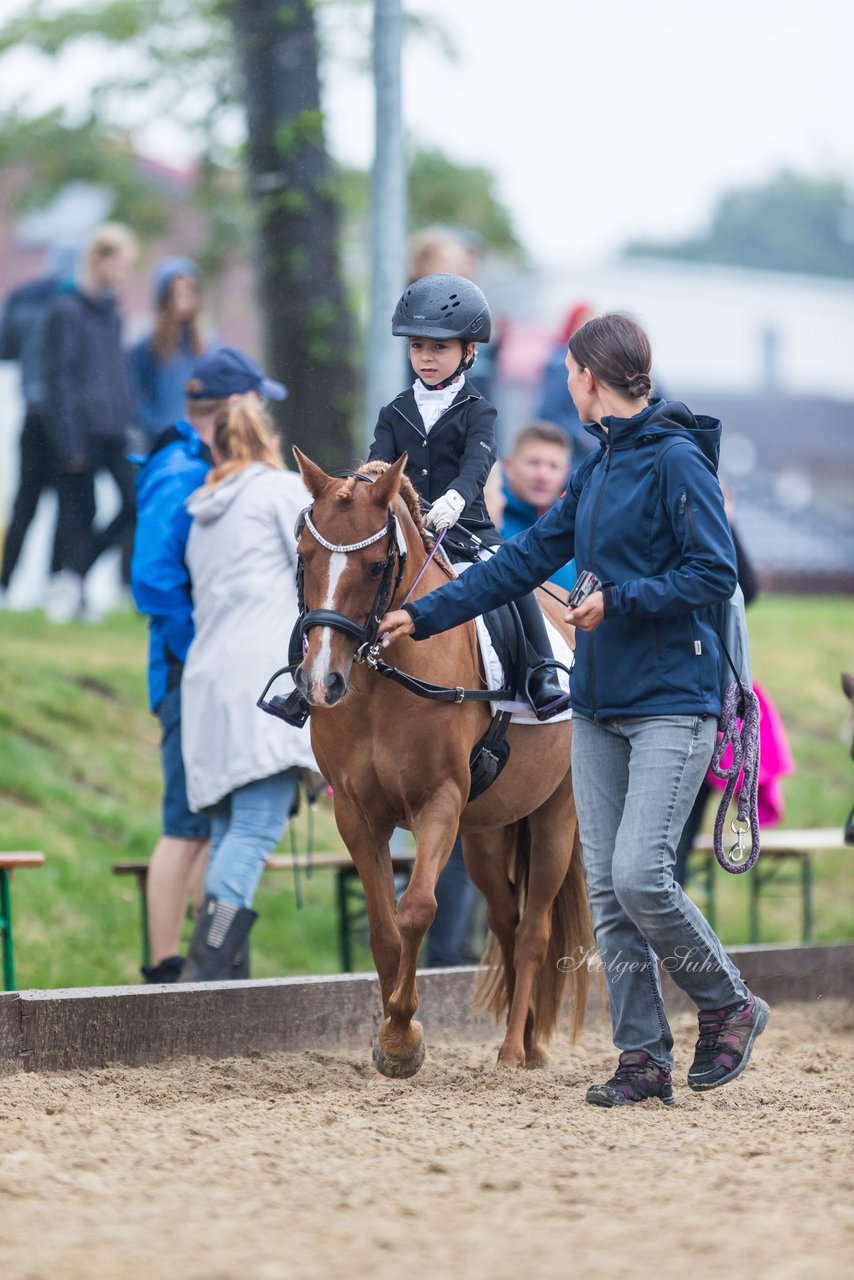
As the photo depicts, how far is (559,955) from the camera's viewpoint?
23.6 ft

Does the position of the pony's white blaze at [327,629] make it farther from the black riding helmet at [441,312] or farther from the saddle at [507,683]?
the black riding helmet at [441,312]

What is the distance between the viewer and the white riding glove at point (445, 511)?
622 centimetres

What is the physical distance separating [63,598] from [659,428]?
7998mm

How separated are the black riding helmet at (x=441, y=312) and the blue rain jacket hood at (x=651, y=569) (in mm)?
836

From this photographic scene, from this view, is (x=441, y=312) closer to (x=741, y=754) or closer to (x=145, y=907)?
(x=741, y=754)

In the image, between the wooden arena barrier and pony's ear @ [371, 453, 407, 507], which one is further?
the wooden arena barrier

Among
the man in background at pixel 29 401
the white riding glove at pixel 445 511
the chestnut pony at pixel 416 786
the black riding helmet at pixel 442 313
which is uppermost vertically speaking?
the man in background at pixel 29 401

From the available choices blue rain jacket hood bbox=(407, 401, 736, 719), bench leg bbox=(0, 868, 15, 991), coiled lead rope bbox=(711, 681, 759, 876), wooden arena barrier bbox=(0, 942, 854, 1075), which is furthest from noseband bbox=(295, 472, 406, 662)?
bench leg bbox=(0, 868, 15, 991)

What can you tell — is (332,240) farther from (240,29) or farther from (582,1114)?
(582,1114)

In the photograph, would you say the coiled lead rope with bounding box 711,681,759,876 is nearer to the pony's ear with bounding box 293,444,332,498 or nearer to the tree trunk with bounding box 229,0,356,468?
A: the pony's ear with bounding box 293,444,332,498

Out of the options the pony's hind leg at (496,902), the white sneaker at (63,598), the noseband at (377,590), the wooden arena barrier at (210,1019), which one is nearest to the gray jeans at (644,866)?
the noseband at (377,590)

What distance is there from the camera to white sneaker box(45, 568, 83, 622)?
12797 mm

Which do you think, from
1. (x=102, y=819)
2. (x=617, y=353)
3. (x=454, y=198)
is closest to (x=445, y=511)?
(x=617, y=353)

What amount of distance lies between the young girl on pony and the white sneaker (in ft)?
21.5
